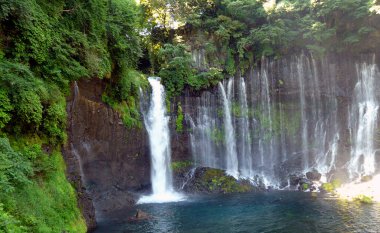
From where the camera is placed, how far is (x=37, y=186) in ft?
34.6

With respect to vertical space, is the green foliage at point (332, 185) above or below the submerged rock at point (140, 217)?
below

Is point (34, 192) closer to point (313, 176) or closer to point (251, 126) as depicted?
point (313, 176)

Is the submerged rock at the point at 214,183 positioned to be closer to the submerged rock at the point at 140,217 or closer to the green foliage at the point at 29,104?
the submerged rock at the point at 140,217

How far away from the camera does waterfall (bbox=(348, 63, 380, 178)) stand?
2475 cm

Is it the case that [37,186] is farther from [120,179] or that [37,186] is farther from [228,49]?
[228,49]

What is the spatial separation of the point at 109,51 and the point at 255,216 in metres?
11.7

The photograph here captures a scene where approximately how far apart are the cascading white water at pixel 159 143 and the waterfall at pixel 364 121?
13.9 metres

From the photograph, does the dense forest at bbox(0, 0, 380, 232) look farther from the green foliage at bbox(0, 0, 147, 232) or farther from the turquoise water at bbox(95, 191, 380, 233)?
the turquoise water at bbox(95, 191, 380, 233)

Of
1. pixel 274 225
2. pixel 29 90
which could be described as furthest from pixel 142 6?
pixel 274 225

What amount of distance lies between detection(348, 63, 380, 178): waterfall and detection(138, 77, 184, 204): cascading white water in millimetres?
13853

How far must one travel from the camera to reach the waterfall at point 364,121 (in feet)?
81.2

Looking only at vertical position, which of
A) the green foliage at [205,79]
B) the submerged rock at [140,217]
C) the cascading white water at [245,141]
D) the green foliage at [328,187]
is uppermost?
the green foliage at [205,79]

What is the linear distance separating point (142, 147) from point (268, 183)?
10092mm

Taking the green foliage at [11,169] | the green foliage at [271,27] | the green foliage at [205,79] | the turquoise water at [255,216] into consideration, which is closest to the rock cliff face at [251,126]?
the green foliage at [205,79]
